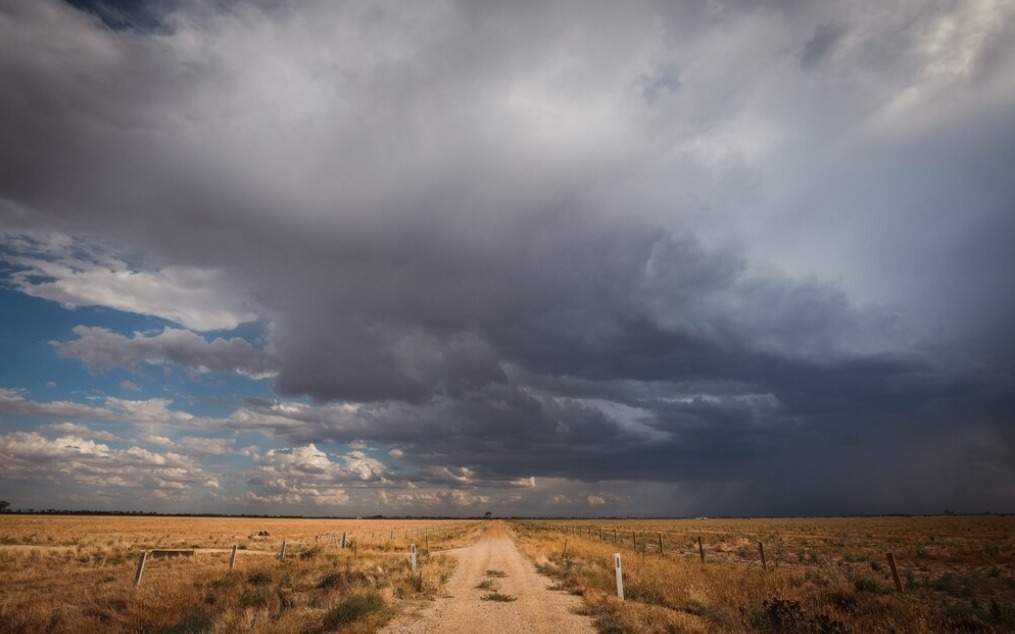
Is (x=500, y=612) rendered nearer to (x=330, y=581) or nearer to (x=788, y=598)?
(x=330, y=581)

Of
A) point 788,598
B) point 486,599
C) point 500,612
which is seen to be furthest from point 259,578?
→ point 788,598

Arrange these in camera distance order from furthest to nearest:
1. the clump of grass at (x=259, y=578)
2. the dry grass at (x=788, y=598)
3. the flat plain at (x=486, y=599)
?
the clump of grass at (x=259, y=578)
the flat plain at (x=486, y=599)
the dry grass at (x=788, y=598)

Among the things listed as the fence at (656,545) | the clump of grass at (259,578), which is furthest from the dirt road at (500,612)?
the clump of grass at (259,578)

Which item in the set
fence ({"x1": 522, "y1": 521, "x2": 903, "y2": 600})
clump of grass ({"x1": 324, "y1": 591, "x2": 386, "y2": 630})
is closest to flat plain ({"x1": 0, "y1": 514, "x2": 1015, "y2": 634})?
clump of grass ({"x1": 324, "y1": 591, "x2": 386, "y2": 630})

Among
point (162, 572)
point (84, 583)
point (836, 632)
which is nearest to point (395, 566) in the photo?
point (162, 572)

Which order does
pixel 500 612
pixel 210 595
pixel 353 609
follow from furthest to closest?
pixel 210 595
pixel 500 612
pixel 353 609

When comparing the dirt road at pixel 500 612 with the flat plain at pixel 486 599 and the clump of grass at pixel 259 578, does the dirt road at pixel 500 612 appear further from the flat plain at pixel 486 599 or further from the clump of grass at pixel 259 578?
the clump of grass at pixel 259 578

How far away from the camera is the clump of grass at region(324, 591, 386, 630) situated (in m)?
12.3

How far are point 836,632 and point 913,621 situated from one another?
252 centimetres

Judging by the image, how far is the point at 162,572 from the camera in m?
25.6

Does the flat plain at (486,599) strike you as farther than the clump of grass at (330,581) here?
No

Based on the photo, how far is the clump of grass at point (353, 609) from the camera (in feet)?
40.4

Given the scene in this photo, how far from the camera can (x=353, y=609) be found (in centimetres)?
1321

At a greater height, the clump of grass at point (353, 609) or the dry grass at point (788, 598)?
the clump of grass at point (353, 609)
